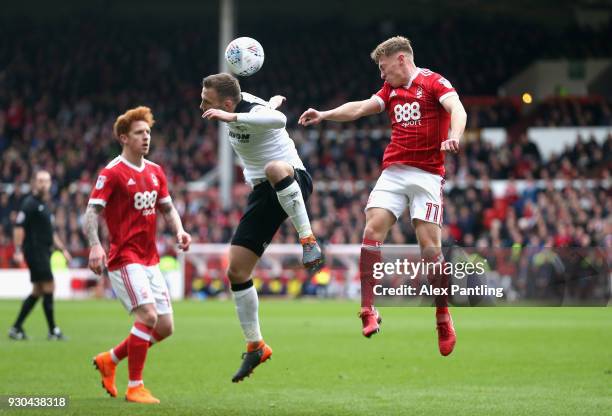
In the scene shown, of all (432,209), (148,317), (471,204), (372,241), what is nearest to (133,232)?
(148,317)

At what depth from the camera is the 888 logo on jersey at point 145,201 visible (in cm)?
991

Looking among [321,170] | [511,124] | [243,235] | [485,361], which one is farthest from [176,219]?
[511,124]

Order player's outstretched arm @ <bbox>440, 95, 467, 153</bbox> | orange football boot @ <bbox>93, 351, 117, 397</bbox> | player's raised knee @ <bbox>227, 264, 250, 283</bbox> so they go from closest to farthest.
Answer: player's outstretched arm @ <bbox>440, 95, 467, 153</bbox> < player's raised knee @ <bbox>227, 264, 250, 283</bbox> < orange football boot @ <bbox>93, 351, 117, 397</bbox>

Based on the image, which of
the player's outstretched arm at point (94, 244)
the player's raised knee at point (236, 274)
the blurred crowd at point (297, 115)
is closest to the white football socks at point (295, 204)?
the player's raised knee at point (236, 274)

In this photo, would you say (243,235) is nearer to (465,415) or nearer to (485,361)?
(465,415)

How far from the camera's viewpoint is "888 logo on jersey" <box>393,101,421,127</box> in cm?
895

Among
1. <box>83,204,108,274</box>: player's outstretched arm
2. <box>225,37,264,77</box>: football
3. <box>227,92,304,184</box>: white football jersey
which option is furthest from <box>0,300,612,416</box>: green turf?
<box>225,37,264,77</box>: football

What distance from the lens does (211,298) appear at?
28312 mm

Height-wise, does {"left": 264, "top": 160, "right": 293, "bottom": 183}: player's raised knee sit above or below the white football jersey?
below

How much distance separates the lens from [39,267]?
16.1 metres

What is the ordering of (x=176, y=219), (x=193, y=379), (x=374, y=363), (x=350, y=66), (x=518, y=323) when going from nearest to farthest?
(x=176, y=219)
(x=193, y=379)
(x=374, y=363)
(x=518, y=323)
(x=350, y=66)

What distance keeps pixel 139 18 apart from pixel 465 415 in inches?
1364

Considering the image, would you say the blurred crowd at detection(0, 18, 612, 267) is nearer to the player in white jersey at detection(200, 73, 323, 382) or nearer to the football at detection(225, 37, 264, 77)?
the player in white jersey at detection(200, 73, 323, 382)

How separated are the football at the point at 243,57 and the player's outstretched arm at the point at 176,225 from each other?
175 cm
